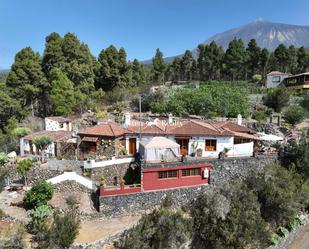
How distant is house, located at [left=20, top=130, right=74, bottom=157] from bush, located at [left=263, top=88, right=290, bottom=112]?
28006 millimetres

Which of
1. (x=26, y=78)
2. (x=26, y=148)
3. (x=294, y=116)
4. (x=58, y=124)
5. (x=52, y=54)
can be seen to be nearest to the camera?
(x=26, y=148)

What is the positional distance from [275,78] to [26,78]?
4136 centimetres

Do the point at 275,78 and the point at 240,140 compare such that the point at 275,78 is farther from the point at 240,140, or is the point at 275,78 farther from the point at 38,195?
the point at 38,195

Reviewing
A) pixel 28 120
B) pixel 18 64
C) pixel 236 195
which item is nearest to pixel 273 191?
pixel 236 195

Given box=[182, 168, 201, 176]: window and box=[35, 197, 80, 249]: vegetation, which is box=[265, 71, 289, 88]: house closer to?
box=[182, 168, 201, 176]: window

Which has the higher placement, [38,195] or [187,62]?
[187,62]

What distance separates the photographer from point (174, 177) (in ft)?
62.7

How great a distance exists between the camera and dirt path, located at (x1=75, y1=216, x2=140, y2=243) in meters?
15.1

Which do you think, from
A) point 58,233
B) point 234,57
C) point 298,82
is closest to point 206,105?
point 298,82

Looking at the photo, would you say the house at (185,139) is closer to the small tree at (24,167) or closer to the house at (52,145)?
the house at (52,145)

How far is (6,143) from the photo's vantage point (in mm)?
27906

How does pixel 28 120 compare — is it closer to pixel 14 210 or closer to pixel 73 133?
pixel 73 133

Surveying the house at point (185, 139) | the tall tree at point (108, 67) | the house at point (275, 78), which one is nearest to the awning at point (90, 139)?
the house at point (185, 139)

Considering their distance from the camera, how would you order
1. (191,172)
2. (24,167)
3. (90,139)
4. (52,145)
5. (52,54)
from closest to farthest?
(24,167) → (191,172) → (90,139) → (52,145) → (52,54)
